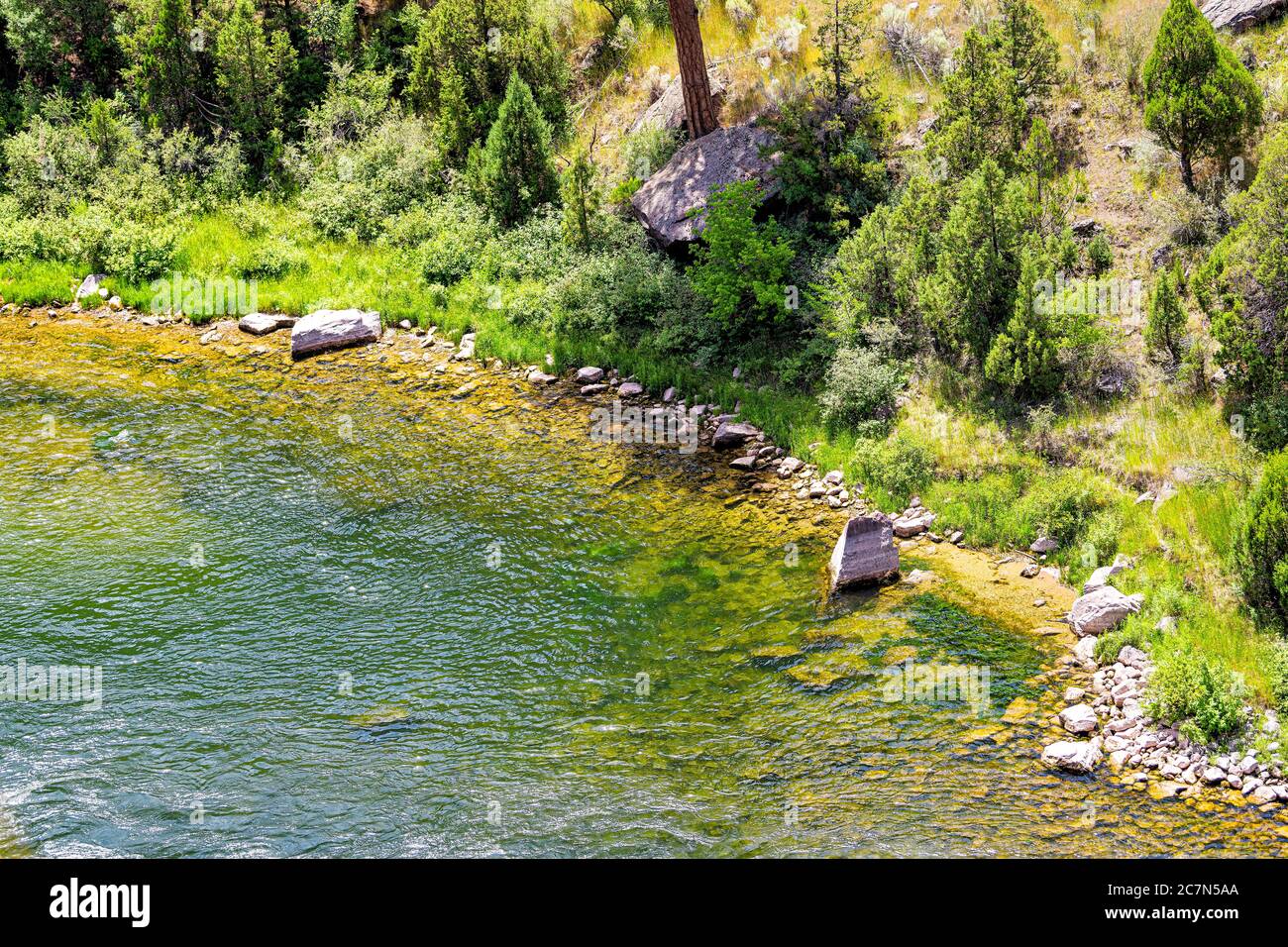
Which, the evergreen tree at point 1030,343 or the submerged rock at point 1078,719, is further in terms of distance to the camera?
the evergreen tree at point 1030,343

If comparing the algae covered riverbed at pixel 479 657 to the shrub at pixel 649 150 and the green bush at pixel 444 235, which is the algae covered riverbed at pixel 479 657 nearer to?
the green bush at pixel 444 235

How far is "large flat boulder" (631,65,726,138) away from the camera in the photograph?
24.3 meters

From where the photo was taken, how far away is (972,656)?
1297 cm

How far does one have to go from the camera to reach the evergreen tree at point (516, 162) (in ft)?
79.2

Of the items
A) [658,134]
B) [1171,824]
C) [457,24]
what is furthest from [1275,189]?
[457,24]

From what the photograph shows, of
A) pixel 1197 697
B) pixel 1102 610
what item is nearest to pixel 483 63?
pixel 1102 610

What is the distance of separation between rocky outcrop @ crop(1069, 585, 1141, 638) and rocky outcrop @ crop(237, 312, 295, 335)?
16.5 metres

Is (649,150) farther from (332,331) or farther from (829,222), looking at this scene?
(332,331)

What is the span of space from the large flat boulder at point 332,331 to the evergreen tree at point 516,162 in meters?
4.14

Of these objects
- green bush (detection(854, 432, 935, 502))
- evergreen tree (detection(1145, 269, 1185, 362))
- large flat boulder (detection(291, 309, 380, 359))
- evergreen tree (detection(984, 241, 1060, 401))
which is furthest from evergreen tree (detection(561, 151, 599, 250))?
evergreen tree (detection(1145, 269, 1185, 362))

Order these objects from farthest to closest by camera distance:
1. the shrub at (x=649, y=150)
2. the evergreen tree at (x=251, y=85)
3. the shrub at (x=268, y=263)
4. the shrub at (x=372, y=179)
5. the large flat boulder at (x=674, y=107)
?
the evergreen tree at (x=251, y=85) → the shrub at (x=372, y=179) → the large flat boulder at (x=674, y=107) → the shrub at (x=649, y=150) → the shrub at (x=268, y=263)

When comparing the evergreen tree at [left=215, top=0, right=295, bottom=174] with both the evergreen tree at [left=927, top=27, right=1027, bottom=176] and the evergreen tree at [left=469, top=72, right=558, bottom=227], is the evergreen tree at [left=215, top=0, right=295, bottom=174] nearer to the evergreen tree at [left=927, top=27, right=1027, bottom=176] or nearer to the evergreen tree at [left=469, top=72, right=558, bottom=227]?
the evergreen tree at [left=469, top=72, right=558, bottom=227]

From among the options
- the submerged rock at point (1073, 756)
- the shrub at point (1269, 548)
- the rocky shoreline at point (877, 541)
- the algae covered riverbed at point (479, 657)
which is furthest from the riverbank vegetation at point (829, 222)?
the algae covered riverbed at point (479, 657)

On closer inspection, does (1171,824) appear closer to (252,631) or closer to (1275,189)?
(1275,189)
